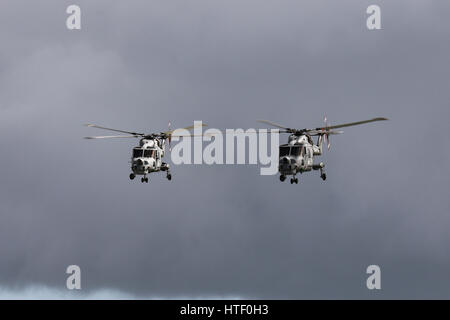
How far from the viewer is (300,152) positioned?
70.4 meters

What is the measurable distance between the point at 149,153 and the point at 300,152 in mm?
21755

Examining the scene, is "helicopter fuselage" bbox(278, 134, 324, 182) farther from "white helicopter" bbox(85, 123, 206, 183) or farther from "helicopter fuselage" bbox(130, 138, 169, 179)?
"helicopter fuselage" bbox(130, 138, 169, 179)

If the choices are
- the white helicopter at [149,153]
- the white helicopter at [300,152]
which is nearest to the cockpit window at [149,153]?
the white helicopter at [149,153]

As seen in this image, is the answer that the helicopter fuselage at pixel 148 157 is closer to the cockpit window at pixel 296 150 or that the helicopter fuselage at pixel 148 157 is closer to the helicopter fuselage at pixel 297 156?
the helicopter fuselage at pixel 297 156

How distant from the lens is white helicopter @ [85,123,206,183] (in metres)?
78.1

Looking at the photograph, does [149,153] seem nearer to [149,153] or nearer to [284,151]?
[149,153]

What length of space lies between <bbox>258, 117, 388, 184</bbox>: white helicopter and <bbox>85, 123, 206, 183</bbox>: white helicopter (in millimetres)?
11837

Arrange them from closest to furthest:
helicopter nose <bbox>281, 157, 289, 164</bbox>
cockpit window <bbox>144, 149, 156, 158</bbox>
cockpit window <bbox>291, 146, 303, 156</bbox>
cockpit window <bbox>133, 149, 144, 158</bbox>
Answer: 1. helicopter nose <bbox>281, 157, 289, 164</bbox>
2. cockpit window <bbox>291, 146, 303, 156</bbox>
3. cockpit window <bbox>133, 149, 144, 158</bbox>
4. cockpit window <bbox>144, 149, 156, 158</bbox>

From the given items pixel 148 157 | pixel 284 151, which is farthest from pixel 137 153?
pixel 284 151

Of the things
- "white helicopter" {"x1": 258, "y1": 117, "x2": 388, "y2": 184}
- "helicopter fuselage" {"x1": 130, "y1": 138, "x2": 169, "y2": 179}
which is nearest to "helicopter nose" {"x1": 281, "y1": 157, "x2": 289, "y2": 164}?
"white helicopter" {"x1": 258, "y1": 117, "x2": 388, "y2": 184}

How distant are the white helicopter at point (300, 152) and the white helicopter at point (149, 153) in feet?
38.8

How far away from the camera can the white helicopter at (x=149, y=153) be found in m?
78.1
